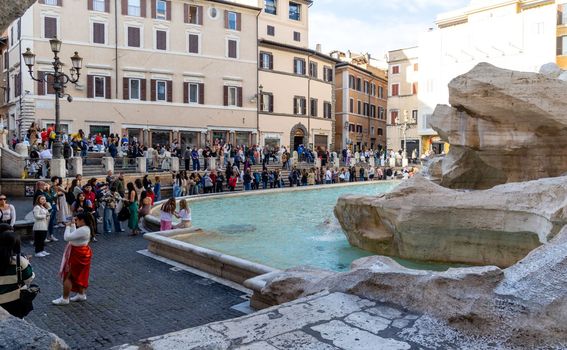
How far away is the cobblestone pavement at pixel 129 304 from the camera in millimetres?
6066

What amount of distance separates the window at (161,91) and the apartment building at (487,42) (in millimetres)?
20804

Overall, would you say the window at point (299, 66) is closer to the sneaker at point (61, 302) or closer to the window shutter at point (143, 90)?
the window shutter at point (143, 90)

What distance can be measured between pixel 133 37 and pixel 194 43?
4757 millimetres

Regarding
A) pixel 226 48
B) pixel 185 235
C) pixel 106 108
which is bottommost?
pixel 185 235

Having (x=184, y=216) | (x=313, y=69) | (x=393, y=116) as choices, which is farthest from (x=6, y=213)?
(x=393, y=116)

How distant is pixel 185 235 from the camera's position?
1130cm

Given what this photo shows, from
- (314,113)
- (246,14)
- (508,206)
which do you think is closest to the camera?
(508,206)

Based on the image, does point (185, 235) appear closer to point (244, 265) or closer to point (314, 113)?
point (244, 265)

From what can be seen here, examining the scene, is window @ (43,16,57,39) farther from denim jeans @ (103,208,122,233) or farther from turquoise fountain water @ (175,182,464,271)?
denim jeans @ (103,208,122,233)

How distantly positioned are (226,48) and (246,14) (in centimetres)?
360

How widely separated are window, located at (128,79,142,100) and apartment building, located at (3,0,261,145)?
0.24 ft

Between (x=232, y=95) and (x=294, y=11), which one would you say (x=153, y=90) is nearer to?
(x=232, y=95)

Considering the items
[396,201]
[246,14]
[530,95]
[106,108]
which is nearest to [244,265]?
[396,201]

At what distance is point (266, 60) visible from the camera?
43.3 m
